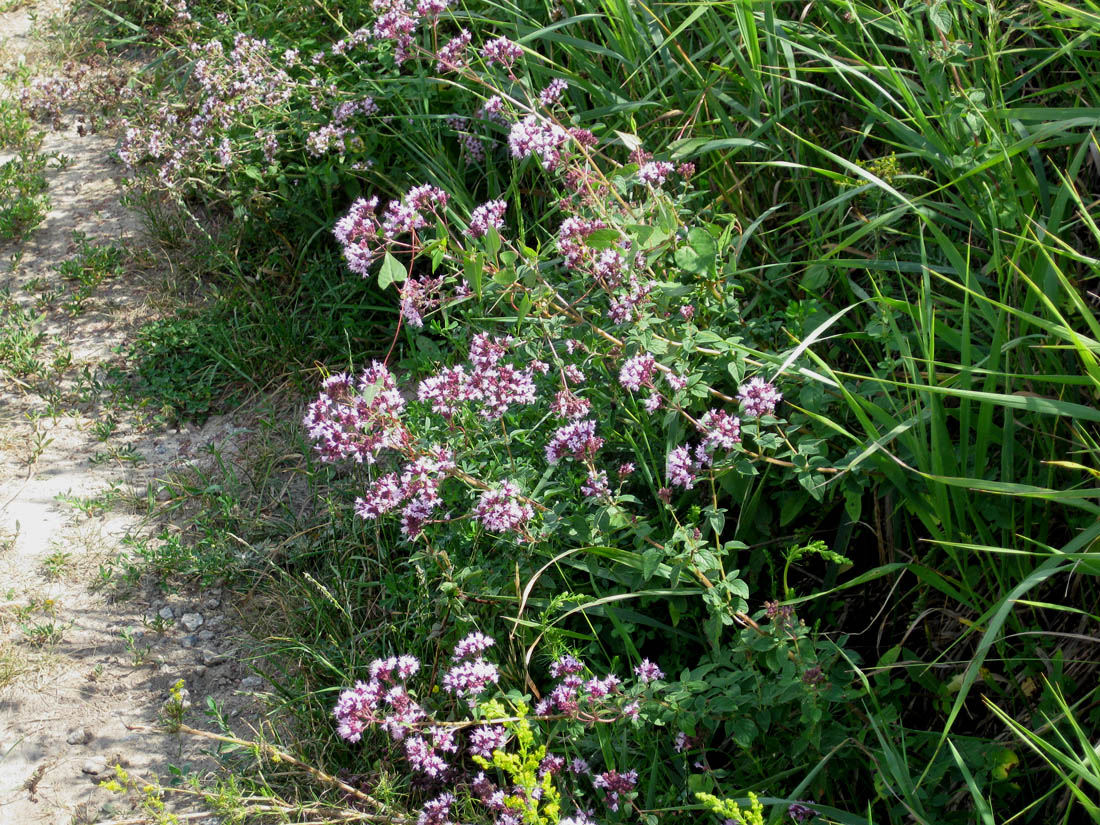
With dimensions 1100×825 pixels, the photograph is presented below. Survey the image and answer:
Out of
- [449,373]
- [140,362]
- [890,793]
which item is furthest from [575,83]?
[890,793]

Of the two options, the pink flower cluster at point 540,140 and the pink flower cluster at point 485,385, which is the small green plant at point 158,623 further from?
the pink flower cluster at point 540,140

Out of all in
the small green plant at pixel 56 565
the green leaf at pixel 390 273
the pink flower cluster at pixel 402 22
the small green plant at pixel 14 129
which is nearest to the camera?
the green leaf at pixel 390 273

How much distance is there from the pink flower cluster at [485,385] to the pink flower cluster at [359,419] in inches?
4.7

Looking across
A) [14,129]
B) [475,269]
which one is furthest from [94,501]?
[14,129]

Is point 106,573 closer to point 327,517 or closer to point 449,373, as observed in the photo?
point 327,517

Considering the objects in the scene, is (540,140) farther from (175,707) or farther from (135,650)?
(135,650)

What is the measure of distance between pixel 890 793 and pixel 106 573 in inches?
101

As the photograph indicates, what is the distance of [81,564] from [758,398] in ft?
8.09

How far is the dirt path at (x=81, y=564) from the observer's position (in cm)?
286

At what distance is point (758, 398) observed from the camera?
2.28 m

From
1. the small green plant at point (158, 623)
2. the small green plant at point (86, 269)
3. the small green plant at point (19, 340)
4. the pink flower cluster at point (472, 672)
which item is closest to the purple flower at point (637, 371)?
the pink flower cluster at point (472, 672)

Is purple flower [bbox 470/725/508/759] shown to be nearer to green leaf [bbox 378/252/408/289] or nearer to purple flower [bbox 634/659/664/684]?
purple flower [bbox 634/659/664/684]

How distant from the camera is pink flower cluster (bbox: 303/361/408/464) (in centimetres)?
249

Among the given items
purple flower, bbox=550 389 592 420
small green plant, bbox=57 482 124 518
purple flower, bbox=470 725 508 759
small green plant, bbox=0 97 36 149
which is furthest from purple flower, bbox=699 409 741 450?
small green plant, bbox=0 97 36 149
